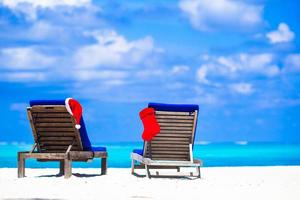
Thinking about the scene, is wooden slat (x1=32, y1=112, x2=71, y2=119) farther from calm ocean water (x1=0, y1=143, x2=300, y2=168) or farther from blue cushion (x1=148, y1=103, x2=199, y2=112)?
calm ocean water (x1=0, y1=143, x2=300, y2=168)

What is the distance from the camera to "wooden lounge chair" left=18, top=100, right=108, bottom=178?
11.2m

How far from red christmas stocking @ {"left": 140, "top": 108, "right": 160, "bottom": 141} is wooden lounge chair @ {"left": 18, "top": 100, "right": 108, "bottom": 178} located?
0.84 m

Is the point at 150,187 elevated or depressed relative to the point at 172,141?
depressed

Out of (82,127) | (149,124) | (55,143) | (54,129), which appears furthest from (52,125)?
(149,124)

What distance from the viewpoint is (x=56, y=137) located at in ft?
37.8

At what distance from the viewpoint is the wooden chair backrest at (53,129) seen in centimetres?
1124

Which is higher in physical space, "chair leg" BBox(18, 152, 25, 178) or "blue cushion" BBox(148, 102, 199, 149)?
"blue cushion" BBox(148, 102, 199, 149)

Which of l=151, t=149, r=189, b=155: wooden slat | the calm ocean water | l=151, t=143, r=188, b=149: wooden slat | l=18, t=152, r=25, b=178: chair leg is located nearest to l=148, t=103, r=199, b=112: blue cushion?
l=151, t=143, r=188, b=149: wooden slat

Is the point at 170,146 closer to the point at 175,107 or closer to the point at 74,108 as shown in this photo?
the point at 175,107

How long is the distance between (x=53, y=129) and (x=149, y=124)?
146 cm

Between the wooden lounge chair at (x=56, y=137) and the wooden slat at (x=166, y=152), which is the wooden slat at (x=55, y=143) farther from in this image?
the wooden slat at (x=166, y=152)

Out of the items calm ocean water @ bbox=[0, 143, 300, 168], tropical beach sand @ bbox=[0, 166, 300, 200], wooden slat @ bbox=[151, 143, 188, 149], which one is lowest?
tropical beach sand @ bbox=[0, 166, 300, 200]

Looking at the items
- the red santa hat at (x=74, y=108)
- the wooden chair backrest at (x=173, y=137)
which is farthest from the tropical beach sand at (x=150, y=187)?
the red santa hat at (x=74, y=108)

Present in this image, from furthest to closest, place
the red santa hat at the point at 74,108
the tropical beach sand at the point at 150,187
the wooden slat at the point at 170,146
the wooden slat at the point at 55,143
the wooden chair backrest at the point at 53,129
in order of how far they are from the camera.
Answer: the wooden slat at the point at 170,146, the wooden slat at the point at 55,143, the wooden chair backrest at the point at 53,129, the red santa hat at the point at 74,108, the tropical beach sand at the point at 150,187
